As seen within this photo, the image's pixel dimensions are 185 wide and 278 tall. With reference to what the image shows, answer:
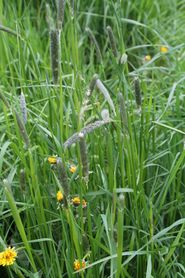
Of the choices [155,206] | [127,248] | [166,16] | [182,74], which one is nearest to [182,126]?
[182,74]

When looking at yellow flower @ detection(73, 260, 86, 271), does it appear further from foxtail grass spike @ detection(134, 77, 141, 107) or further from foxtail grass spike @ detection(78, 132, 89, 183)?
foxtail grass spike @ detection(134, 77, 141, 107)

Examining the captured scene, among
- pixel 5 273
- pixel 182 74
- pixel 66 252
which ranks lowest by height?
pixel 5 273

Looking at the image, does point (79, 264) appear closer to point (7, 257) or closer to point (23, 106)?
point (7, 257)

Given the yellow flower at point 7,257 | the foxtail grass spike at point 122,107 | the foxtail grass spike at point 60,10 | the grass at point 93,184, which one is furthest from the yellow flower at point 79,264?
the foxtail grass spike at point 60,10

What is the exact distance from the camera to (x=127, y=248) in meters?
1.71

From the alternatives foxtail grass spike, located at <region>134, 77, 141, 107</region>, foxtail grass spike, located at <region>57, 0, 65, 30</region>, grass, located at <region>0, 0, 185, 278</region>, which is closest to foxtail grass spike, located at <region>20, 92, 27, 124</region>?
grass, located at <region>0, 0, 185, 278</region>

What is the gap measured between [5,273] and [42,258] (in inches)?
6.4

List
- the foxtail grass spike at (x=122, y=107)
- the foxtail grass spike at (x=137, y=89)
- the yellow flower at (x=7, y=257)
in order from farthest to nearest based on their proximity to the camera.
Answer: the foxtail grass spike at (x=137, y=89) → the yellow flower at (x=7, y=257) → the foxtail grass spike at (x=122, y=107)

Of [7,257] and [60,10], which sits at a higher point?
[60,10]

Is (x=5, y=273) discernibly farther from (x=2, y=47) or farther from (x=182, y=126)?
(x=2, y=47)

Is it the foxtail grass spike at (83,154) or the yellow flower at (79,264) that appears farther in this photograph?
the yellow flower at (79,264)

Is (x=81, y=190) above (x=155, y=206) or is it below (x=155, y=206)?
above

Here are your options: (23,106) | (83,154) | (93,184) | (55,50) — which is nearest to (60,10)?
(55,50)

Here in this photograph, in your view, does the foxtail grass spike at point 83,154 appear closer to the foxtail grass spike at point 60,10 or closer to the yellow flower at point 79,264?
the yellow flower at point 79,264
